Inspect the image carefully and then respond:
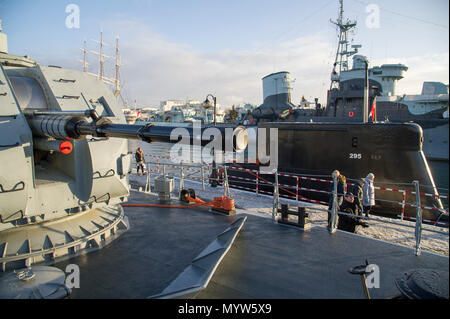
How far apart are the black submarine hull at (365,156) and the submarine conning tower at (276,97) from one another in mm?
27390

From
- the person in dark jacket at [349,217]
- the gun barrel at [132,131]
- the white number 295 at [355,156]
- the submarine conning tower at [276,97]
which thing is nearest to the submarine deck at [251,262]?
the person in dark jacket at [349,217]

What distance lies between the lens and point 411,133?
9.12 m

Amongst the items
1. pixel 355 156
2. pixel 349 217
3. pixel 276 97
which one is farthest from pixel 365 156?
pixel 276 97

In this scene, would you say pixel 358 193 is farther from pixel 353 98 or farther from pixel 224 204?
pixel 353 98

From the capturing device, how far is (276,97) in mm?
40656

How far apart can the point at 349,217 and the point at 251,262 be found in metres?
3.63

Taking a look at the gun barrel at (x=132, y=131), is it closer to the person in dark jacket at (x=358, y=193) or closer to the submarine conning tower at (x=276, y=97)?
the person in dark jacket at (x=358, y=193)

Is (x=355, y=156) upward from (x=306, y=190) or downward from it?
upward

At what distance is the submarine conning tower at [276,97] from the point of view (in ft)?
129

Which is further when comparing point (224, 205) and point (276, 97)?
point (276, 97)

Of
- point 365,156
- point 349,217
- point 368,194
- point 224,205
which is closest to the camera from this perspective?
point 349,217

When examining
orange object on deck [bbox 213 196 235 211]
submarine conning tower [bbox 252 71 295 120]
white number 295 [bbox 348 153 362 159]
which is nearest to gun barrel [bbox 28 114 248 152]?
orange object on deck [bbox 213 196 235 211]

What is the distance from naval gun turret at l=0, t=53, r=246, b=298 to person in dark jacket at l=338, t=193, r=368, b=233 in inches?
201
